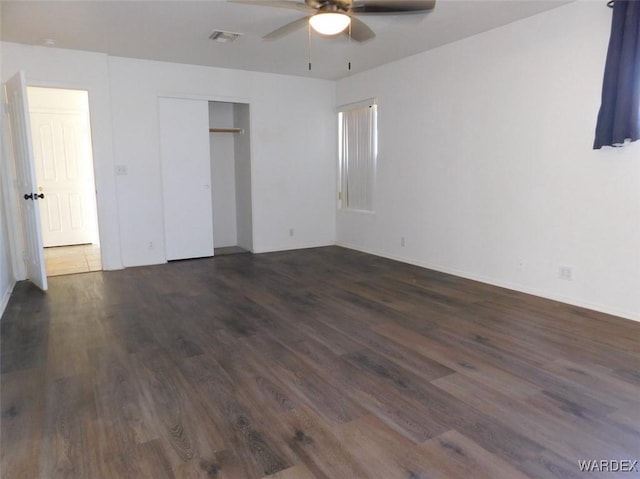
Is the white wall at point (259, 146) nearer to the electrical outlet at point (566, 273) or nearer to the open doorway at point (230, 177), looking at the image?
the open doorway at point (230, 177)

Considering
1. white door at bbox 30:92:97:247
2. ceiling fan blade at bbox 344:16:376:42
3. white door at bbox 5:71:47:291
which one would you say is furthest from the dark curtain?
white door at bbox 30:92:97:247

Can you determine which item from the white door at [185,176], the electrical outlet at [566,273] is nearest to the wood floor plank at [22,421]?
the white door at [185,176]

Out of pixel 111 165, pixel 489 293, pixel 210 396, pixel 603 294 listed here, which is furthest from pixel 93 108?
pixel 603 294

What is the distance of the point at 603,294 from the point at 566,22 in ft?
7.73

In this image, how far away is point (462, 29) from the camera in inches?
168

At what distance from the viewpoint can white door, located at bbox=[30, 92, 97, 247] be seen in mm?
6777

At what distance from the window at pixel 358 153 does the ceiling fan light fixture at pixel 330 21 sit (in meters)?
2.98

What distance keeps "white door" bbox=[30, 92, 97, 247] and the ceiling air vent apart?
12.4 feet

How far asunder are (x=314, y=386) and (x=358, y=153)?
15.0 feet

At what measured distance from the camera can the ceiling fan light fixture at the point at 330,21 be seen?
9.70 feet

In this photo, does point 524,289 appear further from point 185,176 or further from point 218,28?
point 185,176

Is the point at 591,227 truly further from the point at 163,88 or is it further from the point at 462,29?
the point at 163,88

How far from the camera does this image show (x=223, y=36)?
4.42m

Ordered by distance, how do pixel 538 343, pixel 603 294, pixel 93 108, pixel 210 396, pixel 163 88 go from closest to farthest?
pixel 210 396
pixel 538 343
pixel 603 294
pixel 93 108
pixel 163 88
